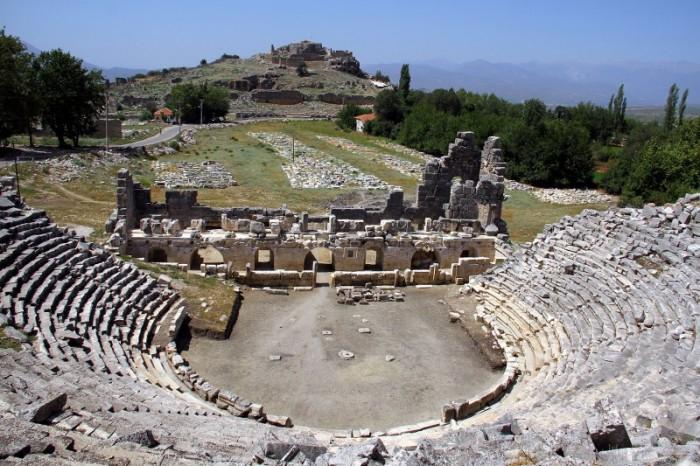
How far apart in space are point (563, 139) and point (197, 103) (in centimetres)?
4599

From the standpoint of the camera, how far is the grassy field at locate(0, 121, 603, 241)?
114 ft

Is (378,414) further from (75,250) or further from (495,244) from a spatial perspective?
(495,244)

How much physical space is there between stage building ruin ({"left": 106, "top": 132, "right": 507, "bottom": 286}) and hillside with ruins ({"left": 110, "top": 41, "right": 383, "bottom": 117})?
66.1 metres

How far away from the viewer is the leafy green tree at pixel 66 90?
154ft

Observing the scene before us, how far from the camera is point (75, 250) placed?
62.3ft

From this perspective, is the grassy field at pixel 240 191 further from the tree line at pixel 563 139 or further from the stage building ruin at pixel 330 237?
the tree line at pixel 563 139

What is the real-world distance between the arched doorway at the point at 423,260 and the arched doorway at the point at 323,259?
3.44 m

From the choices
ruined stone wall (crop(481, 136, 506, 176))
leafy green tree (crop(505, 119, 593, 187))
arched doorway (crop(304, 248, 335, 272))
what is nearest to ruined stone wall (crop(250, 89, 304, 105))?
leafy green tree (crop(505, 119, 593, 187))

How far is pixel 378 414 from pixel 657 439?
23.8ft

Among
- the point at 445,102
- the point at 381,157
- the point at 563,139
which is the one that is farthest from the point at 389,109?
the point at 563,139

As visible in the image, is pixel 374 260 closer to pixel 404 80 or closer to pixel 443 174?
pixel 443 174

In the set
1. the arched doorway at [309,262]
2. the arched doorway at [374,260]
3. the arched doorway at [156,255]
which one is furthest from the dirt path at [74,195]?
the arched doorway at [374,260]

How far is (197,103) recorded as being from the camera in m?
79.3

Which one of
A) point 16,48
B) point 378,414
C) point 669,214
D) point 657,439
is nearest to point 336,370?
point 378,414
